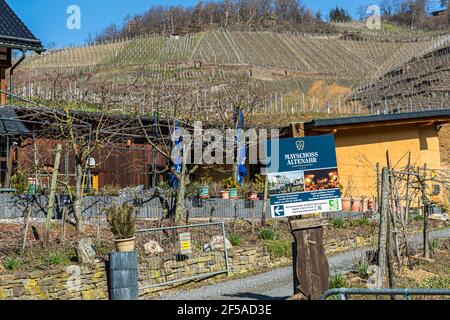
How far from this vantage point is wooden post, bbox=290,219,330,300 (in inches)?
370

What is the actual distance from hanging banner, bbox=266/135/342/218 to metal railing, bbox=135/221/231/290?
2.98 metres

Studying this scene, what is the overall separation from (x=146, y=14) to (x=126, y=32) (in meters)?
7.13

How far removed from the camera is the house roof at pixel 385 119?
A: 2297 cm

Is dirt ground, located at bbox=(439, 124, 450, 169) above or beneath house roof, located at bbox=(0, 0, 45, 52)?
beneath

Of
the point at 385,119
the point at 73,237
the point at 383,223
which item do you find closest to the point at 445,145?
the point at 385,119

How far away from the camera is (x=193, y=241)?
44.0ft

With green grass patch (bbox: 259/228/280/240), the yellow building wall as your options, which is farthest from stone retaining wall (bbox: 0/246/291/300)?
the yellow building wall

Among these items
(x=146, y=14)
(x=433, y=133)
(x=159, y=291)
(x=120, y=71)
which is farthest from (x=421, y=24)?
(x=159, y=291)

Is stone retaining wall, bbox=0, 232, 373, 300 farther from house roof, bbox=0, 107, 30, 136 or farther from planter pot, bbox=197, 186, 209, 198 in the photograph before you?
house roof, bbox=0, 107, 30, 136

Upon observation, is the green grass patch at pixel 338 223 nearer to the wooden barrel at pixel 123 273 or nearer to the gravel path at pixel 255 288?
the gravel path at pixel 255 288

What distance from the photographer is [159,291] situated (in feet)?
38.2

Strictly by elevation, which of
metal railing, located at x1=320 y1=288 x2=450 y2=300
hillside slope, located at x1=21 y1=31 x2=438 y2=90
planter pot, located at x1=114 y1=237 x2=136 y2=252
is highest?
hillside slope, located at x1=21 y1=31 x2=438 y2=90

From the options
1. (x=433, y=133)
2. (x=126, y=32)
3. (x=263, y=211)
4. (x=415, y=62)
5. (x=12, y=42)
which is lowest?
(x=263, y=211)
